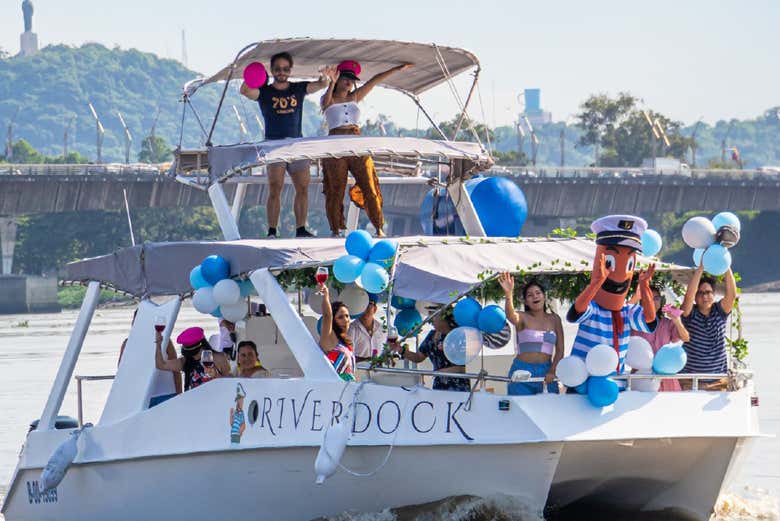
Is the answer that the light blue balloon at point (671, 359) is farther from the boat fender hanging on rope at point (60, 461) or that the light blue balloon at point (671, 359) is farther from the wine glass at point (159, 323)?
the boat fender hanging on rope at point (60, 461)

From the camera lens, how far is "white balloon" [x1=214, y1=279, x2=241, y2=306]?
1341 cm

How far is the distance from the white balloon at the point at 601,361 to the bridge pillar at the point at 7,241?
83.3m

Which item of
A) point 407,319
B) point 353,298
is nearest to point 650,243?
point 407,319

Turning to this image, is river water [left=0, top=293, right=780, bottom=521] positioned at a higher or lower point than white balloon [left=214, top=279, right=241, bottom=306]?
lower

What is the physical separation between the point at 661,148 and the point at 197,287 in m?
134

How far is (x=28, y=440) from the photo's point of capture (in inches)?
607

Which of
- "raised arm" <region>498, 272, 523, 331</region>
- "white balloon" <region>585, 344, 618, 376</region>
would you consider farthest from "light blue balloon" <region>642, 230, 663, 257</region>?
"white balloon" <region>585, 344, 618, 376</region>

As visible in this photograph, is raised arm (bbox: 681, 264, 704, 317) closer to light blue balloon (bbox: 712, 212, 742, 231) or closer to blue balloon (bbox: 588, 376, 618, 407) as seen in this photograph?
light blue balloon (bbox: 712, 212, 742, 231)

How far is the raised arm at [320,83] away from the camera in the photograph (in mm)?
15633

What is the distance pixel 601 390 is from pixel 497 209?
4.37 metres

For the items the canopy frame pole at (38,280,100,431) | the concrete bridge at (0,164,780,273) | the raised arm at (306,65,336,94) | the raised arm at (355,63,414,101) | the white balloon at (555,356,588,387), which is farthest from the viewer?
the concrete bridge at (0,164,780,273)

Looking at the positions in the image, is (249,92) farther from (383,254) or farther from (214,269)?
(383,254)

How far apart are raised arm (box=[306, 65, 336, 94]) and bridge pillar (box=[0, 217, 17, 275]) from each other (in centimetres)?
7880

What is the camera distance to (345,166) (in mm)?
15117
